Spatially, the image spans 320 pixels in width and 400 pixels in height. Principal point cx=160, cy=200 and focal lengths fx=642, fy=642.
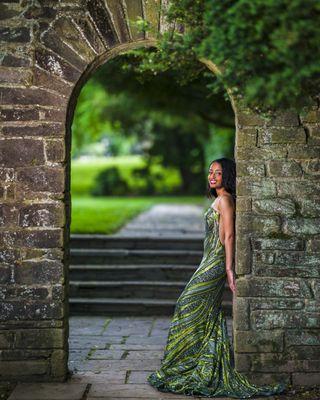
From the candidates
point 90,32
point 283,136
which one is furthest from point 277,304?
point 90,32

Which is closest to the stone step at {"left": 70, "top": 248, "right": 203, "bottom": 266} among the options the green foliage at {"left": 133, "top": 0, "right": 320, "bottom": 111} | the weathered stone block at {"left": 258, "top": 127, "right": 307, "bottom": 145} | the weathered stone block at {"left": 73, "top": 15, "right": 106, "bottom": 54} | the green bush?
the weathered stone block at {"left": 258, "top": 127, "right": 307, "bottom": 145}

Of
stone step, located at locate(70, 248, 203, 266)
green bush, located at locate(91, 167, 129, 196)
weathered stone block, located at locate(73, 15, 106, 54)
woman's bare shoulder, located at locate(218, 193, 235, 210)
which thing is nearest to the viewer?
weathered stone block, located at locate(73, 15, 106, 54)

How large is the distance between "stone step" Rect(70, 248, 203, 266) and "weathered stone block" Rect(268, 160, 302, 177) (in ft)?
14.6

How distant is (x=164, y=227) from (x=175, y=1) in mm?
8060

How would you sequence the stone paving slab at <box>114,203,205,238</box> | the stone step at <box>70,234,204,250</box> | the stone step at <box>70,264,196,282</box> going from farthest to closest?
the stone paving slab at <box>114,203,205,238</box>, the stone step at <box>70,234,204,250</box>, the stone step at <box>70,264,196,282</box>

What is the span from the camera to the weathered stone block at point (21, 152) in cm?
552

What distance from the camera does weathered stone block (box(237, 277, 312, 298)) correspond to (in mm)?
5512

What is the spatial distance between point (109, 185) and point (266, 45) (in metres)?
21.1

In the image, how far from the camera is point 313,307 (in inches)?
217

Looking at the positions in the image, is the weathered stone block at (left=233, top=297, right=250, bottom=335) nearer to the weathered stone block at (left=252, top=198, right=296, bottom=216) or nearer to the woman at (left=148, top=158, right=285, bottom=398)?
the woman at (left=148, top=158, right=285, bottom=398)

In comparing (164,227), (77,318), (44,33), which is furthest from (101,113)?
A: (44,33)

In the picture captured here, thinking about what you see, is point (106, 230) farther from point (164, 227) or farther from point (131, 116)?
point (131, 116)

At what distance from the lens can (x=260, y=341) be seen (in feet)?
18.1

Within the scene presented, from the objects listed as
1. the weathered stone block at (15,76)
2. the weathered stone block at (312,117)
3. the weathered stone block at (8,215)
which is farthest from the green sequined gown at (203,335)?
the weathered stone block at (15,76)
